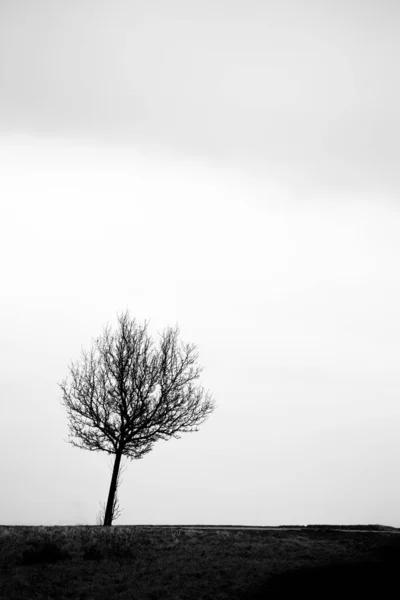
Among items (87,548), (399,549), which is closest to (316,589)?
(399,549)

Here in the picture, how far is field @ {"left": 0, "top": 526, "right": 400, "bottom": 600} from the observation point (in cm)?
1638

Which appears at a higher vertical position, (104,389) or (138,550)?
(104,389)

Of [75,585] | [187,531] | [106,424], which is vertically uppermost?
[106,424]

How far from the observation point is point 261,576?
17.7m

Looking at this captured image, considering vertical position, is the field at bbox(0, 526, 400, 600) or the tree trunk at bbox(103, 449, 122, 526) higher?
the tree trunk at bbox(103, 449, 122, 526)

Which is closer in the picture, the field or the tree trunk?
the field

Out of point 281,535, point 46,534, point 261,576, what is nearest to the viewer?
point 261,576

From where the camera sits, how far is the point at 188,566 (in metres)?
18.5

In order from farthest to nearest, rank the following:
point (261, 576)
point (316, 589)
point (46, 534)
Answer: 1. point (46, 534)
2. point (261, 576)
3. point (316, 589)

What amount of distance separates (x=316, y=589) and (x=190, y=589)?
144 inches

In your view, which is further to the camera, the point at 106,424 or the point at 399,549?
the point at 106,424

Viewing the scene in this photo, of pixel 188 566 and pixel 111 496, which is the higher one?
pixel 111 496

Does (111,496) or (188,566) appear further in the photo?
(111,496)

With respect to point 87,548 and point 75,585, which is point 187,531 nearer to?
point 87,548
